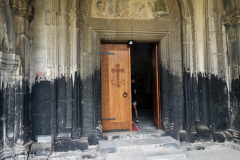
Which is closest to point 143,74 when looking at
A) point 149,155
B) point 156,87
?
point 156,87

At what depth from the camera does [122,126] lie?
14.6 ft

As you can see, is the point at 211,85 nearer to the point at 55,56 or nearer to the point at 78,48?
the point at 78,48

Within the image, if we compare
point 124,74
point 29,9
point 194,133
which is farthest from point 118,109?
point 29,9

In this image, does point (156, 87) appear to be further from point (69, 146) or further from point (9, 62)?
point (9, 62)

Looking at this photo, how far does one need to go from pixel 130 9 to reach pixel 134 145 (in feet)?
9.82

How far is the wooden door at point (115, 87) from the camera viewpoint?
438 centimetres

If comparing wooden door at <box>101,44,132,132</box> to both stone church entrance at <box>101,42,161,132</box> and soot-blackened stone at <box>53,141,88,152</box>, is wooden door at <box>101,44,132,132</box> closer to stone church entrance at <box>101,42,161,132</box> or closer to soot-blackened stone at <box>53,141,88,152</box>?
stone church entrance at <box>101,42,161,132</box>

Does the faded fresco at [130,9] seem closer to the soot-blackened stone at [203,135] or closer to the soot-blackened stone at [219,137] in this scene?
the soot-blackened stone at [203,135]

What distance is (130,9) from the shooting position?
430cm

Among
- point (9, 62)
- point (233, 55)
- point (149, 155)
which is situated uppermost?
point (233, 55)

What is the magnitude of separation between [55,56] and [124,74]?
1.61 meters

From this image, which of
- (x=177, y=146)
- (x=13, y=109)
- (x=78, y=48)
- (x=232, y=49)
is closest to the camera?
(x=13, y=109)

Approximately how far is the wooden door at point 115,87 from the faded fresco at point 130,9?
704 millimetres

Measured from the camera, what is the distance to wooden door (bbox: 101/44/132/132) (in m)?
4.38
